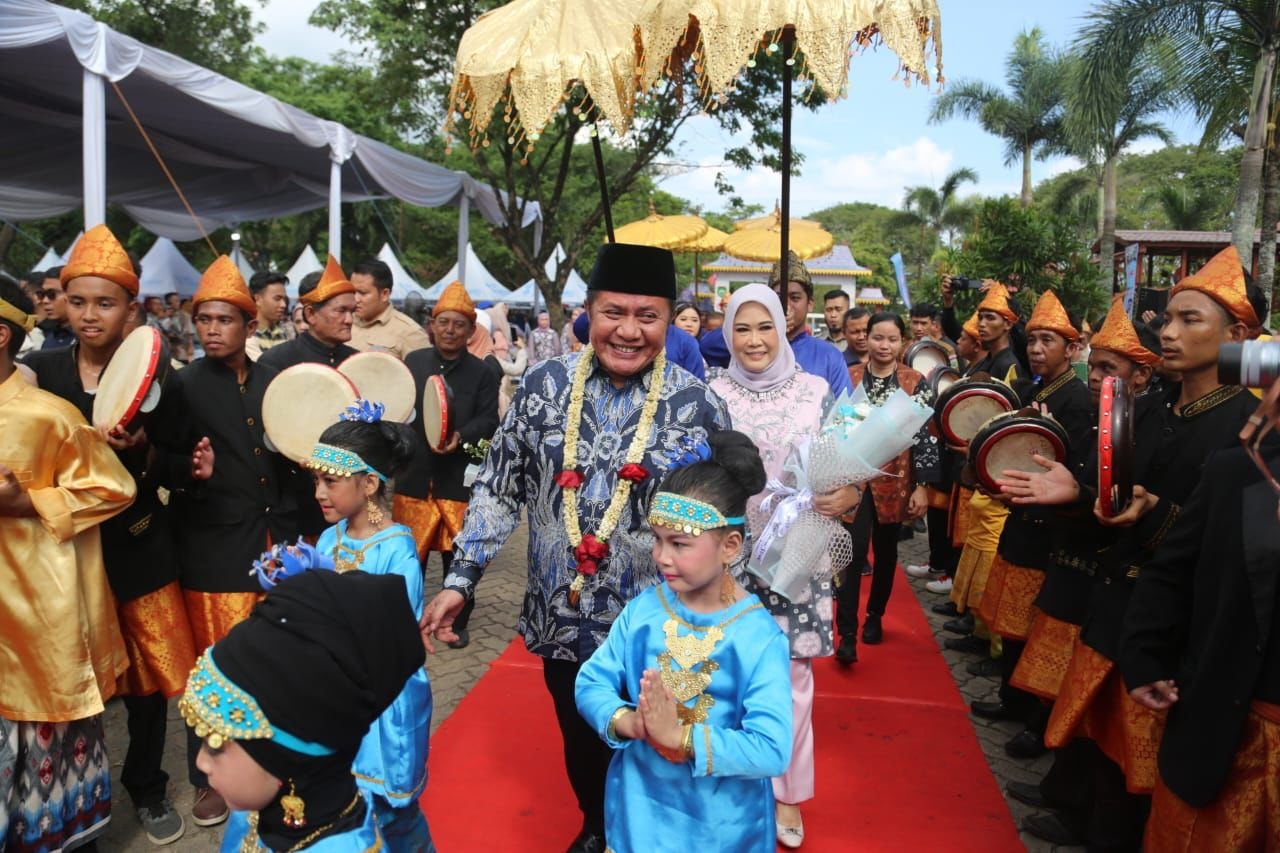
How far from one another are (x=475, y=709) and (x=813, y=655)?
1.96 m

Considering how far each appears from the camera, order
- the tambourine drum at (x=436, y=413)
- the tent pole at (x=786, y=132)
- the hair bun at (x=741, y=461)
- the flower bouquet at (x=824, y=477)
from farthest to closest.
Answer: the tambourine drum at (x=436, y=413) < the tent pole at (x=786, y=132) < the flower bouquet at (x=824, y=477) < the hair bun at (x=741, y=461)

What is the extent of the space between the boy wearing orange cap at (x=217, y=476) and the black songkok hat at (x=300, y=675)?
2.02 metres

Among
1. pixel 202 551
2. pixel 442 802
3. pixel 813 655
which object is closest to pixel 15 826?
pixel 202 551

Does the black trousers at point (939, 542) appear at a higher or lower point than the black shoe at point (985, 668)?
higher

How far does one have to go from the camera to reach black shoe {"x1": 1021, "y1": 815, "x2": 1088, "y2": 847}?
10.7 feet

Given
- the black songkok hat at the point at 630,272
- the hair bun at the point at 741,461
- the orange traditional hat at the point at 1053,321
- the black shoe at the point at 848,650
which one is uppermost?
the black songkok hat at the point at 630,272

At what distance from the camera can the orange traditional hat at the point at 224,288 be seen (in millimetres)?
3416

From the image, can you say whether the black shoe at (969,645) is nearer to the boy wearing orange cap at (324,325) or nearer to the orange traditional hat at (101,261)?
the boy wearing orange cap at (324,325)

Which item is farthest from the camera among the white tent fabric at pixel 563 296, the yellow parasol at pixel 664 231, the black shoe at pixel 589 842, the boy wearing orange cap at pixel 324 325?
the white tent fabric at pixel 563 296

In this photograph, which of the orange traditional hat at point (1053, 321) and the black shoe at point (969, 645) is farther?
the black shoe at point (969, 645)

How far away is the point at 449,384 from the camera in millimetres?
5375

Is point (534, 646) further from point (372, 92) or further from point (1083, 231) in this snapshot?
point (1083, 231)

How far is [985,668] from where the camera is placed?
499cm

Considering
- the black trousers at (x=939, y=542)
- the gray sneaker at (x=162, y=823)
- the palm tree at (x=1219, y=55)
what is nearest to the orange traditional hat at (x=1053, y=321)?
the black trousers at (x=939, y=542)
